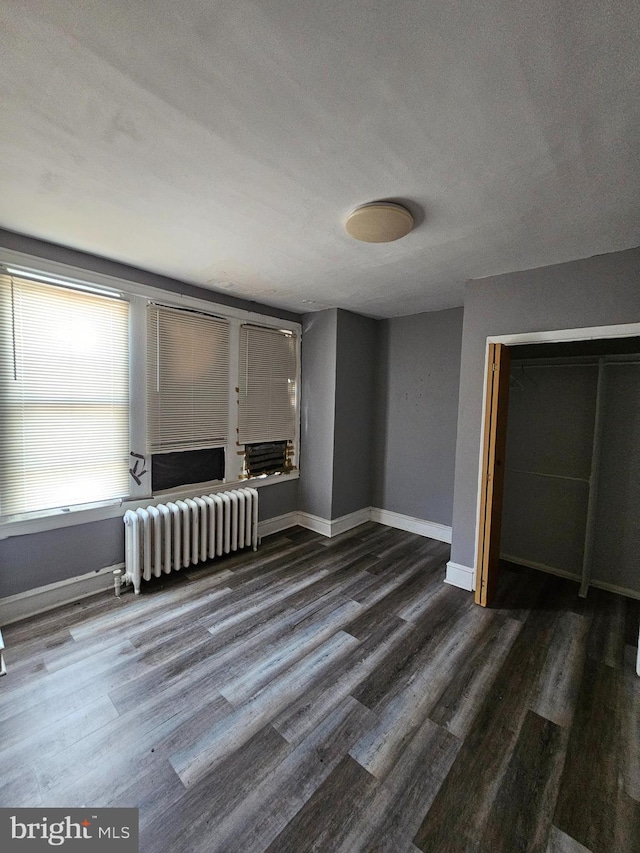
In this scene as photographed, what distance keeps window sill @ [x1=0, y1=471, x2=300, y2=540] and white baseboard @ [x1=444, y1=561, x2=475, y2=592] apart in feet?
7.66

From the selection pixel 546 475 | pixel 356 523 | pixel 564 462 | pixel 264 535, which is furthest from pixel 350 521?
pixel 564 462

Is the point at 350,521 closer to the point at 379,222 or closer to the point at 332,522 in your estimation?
the point at 332,522

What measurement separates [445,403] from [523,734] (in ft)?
9.47

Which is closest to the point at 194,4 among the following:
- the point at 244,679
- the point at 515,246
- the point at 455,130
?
the point at 455,130

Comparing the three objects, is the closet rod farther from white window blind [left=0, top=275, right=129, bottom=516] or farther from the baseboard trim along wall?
white window blind [left=0, top=275, right=129, bottom=516]

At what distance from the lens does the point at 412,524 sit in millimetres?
4141

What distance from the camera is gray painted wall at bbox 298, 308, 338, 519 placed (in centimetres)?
395

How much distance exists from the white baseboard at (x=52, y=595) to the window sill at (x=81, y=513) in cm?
43

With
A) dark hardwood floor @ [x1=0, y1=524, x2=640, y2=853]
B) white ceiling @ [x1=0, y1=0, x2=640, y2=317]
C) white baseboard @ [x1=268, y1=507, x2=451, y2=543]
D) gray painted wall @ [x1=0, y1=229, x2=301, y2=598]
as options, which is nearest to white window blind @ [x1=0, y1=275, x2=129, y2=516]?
gray painted wall @ [x1=0, y1=229, x2=301, y2=598]

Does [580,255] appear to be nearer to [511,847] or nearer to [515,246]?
[515,246]

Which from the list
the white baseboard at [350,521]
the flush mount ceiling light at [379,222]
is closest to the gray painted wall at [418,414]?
the white baseboard at [350,521]

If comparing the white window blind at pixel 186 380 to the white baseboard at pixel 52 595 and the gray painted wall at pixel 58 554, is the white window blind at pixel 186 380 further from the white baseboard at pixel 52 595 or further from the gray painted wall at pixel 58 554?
the white baseboard at pixel 52 595

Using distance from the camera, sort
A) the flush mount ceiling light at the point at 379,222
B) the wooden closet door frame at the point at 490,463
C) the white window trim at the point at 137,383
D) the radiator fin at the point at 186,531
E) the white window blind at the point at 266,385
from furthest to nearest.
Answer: the white window blind at the point at 266,385 < the radiator fin at the point at 186,531 < the wooden closet door frame at the point at 490,463 < the white window trim at the point at 137,383 < the flush mount ceiling light at the point at 379,222

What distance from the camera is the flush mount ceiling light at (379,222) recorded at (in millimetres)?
1760
